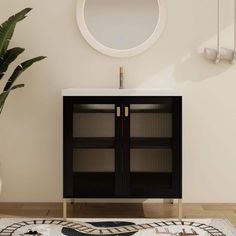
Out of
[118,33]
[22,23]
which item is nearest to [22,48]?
[22,23]

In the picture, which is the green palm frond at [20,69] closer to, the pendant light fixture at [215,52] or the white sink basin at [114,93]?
the white sink basin at [114,93]

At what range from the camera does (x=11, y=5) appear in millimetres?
3533

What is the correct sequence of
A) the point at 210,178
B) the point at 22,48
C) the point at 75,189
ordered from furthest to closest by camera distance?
the point at 210,178 < the point at 22,48 < the point at 75,189

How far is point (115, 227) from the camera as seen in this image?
297 cm

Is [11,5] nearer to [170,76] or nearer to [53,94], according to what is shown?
[53,94]

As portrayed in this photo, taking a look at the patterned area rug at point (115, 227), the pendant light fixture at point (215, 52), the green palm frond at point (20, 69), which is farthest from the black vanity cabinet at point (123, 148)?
the pendant light fixture at point (215, 52)

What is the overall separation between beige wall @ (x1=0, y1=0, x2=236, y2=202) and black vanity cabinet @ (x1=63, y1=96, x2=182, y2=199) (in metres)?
0.46

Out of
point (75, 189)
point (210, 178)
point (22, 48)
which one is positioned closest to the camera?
point (75, 189)

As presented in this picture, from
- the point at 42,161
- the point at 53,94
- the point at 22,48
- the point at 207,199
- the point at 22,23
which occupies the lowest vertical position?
the point at 207,199

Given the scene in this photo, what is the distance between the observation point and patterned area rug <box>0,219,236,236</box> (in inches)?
113

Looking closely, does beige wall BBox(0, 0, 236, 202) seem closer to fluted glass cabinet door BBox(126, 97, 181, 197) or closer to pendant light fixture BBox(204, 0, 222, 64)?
pendant light fixture BBox(204, 0, 222, 64)

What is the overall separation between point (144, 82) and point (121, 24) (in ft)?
1.60

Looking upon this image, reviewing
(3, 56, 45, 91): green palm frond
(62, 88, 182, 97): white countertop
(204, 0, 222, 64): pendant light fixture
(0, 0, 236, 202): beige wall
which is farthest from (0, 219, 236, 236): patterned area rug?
(204, 0, 222, 64): pendant light fixture

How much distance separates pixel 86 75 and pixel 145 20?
24.9 inches
